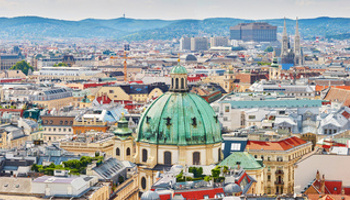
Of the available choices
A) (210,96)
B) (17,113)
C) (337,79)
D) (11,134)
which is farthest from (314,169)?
(337,79)

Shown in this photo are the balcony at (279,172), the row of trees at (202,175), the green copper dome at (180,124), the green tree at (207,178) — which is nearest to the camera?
the green tree at (207,178)

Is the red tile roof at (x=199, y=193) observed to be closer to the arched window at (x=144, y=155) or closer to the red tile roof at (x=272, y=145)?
the arched window at (x=144, y=155)

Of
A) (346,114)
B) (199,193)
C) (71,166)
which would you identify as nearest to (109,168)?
(71,166)

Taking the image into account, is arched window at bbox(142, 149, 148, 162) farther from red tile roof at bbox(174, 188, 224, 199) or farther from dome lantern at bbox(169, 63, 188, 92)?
red tile roof at bbox(174, 188, 224, 199)

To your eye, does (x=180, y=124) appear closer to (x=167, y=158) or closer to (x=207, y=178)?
(x=167, y=158)

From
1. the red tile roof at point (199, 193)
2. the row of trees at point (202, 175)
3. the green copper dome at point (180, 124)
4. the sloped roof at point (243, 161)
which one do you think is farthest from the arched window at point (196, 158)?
the red tile roof at point (199, 193)

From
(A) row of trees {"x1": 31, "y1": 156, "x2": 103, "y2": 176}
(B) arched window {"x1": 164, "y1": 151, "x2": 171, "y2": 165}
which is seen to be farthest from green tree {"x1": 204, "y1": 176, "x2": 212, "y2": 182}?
(A) row of trees {"x1": 31, "y1": 156, "x2": 103, "y2": 176}

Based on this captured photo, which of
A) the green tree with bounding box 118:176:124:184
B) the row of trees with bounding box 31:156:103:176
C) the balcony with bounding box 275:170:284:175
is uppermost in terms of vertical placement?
the row of trees with bounding box 31:156:103:176

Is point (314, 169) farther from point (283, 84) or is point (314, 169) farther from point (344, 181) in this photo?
point (283, 84)
